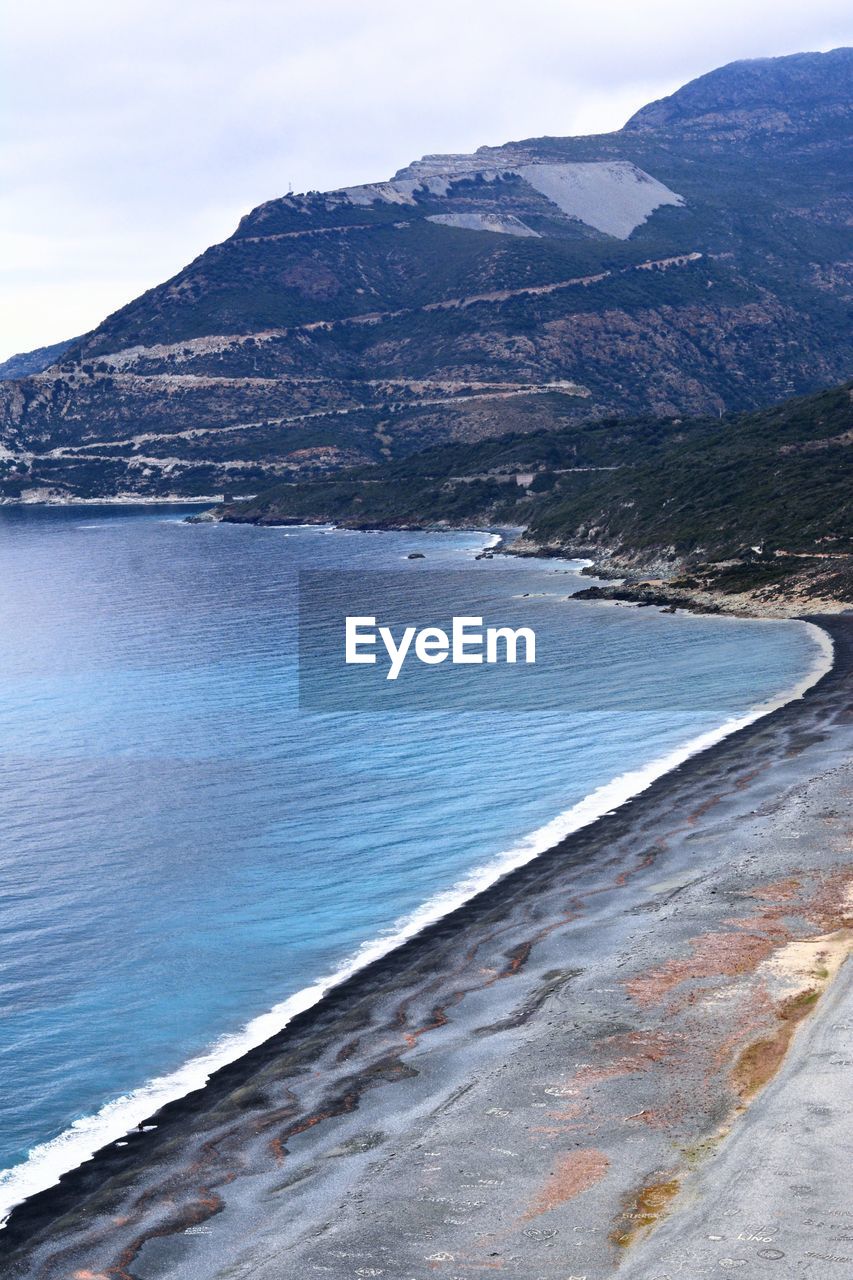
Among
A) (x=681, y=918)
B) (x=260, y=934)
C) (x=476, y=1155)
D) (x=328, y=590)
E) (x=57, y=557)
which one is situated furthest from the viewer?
(x=57, y=557)

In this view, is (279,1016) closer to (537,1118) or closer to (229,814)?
(537,1118)

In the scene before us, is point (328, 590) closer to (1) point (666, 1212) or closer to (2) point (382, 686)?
(2) point (382, 686)

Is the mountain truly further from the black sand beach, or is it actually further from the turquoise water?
the black sand beach

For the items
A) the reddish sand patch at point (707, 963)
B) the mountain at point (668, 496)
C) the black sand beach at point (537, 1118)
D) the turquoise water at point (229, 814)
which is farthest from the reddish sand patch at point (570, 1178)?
the mountain at point (668, 496)

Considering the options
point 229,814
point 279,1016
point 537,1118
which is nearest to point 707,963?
point 537,1118

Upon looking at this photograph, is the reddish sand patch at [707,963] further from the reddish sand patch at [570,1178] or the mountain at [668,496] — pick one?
the mountain at [668,496]

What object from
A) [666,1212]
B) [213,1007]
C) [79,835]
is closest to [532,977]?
[213,1007]
